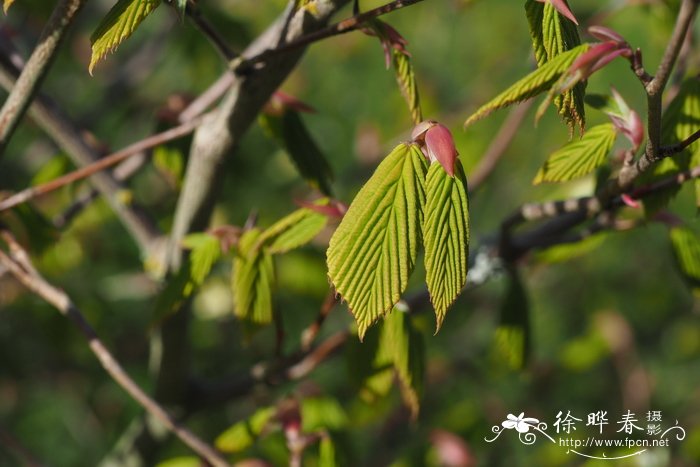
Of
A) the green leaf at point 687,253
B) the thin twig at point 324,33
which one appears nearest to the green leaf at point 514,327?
the green leaf at point 687,253

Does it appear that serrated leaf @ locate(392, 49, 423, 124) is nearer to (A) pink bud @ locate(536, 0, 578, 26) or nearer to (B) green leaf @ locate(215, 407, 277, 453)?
(A) pink bud @ locate(536, 0, 578, 26)

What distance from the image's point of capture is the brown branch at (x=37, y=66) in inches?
31.9

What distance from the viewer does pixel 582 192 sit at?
1339 millimetres

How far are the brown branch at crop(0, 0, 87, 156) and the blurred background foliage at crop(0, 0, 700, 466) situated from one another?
9.8 inches

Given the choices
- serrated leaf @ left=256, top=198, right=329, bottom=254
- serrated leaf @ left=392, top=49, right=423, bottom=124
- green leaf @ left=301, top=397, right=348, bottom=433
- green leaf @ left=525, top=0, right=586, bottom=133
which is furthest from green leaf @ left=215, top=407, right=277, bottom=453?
green leaf @ left=525, top=0, right=586, bottom=133

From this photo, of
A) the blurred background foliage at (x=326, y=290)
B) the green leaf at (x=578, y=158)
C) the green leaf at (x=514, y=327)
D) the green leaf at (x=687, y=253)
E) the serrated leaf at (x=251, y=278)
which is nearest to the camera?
the green leaf at (x=578, y=158)

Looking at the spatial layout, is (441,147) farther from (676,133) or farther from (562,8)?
(676,133)

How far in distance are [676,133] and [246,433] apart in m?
0.69

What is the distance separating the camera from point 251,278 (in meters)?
0.99

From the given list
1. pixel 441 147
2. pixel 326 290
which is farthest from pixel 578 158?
pixel 326 290

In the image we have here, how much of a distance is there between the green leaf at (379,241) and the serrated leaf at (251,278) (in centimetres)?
31

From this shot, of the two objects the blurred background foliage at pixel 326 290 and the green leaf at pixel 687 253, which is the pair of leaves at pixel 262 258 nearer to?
the blurred background foliage at pixel 326 290

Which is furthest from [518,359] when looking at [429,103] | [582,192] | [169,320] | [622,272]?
[622,272]

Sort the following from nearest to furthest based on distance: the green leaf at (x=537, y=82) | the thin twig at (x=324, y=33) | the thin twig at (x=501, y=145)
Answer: the green leaf at (x=537, y=82) < the thin twig at (x=324, y=33) < the thin twig at (x=501, y=145)
